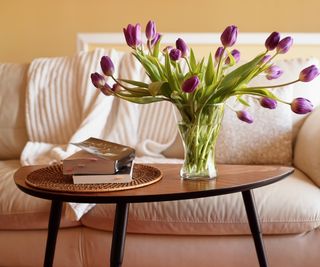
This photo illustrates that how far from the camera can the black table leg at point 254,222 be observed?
1.40m

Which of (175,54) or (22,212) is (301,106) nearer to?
(175,54)

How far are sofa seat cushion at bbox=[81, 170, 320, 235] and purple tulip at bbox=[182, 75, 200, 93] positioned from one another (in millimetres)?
541

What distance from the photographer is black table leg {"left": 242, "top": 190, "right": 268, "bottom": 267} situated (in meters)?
1.40

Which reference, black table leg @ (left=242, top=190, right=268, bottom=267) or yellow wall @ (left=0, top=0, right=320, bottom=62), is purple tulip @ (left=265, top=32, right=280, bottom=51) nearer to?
black table leg @ (left=242, top=190, right=268, bottom=267)

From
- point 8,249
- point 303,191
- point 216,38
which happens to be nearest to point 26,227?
point 8,249

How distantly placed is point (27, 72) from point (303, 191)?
1409 mm

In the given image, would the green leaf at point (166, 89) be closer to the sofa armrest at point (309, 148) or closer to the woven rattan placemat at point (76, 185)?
the woven rattan placemat at point (76, 185)

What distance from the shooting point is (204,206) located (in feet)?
5.04

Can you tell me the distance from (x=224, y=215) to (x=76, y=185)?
0.55 metres

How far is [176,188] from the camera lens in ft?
3.77

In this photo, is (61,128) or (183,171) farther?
(61,128)

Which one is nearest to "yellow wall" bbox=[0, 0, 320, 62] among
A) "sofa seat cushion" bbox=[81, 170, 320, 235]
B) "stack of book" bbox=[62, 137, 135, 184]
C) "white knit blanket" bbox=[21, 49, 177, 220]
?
"white knit blanket" bbox=[21, 49, 177, 220]

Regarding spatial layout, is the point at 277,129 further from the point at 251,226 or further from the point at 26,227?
the point at 26,227

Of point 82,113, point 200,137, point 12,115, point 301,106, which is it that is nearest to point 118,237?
point 200,137
